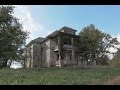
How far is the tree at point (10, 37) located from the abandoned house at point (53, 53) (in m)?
0.90

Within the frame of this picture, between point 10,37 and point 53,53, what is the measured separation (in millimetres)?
3340

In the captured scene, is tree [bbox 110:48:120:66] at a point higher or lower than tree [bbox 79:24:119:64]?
lower

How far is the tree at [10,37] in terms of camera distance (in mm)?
18797

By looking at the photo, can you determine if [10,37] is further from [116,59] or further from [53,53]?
[116,59]

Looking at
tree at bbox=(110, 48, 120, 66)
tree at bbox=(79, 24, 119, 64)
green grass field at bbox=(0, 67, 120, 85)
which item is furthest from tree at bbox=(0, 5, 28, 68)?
green grass field at bbox=(0, 67, 120, 85)

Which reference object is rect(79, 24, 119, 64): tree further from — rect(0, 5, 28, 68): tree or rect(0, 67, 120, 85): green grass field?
rect(0, 5, 28, 68): tree

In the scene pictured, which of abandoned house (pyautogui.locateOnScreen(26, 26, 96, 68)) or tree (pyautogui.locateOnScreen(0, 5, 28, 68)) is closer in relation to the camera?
abandoned house (pyautogui.locateOnScreen(26, 26, 96, 68))

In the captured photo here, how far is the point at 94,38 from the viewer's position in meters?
14.1

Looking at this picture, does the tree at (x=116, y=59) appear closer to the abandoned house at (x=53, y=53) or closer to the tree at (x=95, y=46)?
the tree at (x=95, y=46)

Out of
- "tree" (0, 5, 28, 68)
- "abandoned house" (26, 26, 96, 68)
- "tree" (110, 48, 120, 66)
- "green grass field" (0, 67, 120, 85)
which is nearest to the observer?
"green grass field" (0, 67, 120, 85)

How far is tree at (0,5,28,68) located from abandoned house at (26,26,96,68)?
35.4 inches

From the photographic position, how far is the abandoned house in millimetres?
16337
